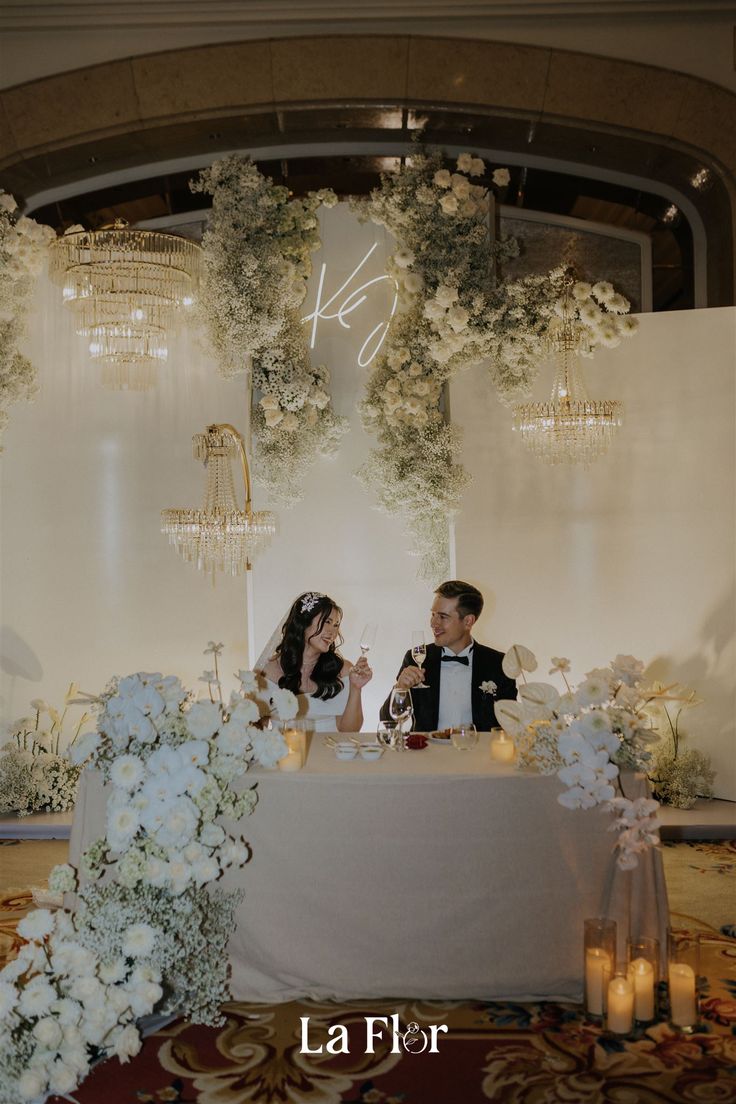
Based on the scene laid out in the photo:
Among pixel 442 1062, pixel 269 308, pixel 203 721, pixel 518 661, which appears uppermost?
pixel 269 308

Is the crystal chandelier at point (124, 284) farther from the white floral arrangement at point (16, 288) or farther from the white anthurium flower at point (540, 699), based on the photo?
the white anthurium flower at point (540, 699)

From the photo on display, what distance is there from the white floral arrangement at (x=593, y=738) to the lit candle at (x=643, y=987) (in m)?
0.32

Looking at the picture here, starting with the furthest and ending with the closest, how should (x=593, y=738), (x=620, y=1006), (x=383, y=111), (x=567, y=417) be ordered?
1. (x=383, y=111)
2. (x=567, y=417)
3. (x=593, y=738)
4. (x=620, y=1006)

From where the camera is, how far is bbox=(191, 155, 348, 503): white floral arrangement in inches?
242

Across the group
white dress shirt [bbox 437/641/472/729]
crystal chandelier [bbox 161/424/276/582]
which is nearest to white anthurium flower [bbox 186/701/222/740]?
white dress shirt [bbox 437/641/472/729]

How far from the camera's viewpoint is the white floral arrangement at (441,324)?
6.11 m

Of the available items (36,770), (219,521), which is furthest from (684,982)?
(36,770)

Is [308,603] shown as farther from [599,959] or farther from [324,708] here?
[599,959]

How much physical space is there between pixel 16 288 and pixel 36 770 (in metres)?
3.06

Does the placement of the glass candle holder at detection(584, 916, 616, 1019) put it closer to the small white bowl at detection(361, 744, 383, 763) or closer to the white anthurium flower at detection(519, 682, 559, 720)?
the white anthurium flower at detection(519, 682, 559, 720)

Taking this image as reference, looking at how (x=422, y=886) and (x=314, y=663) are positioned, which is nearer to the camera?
(x=422, y=886)

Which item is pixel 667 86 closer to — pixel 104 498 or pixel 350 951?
pixel 104 498

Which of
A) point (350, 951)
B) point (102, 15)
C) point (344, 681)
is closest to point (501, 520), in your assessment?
point (344, 681)

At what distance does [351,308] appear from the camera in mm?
6836
